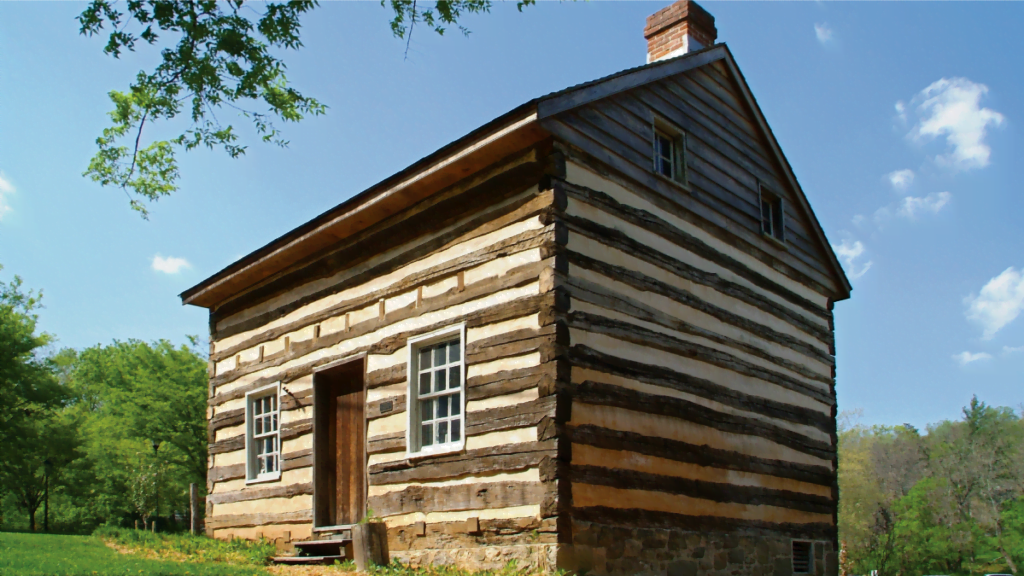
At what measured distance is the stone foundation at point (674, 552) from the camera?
8664 mm

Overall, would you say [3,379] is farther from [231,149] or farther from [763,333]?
[763,333]

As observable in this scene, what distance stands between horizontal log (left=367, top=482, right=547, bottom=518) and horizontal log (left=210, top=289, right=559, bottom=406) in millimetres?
1817

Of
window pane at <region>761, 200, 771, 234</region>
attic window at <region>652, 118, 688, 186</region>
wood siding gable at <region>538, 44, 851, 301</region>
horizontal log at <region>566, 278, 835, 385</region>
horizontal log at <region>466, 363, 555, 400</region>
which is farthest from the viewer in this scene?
window pane at <region>761, 200, 771, 234</region>

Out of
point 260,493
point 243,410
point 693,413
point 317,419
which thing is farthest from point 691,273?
point 243,410

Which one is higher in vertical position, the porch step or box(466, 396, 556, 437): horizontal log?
box(466, 396, 556, 437): horizontal log

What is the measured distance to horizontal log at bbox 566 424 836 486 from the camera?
9.02 meters

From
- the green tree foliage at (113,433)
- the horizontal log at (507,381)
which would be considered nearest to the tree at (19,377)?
the green tree foliage at (113,433)

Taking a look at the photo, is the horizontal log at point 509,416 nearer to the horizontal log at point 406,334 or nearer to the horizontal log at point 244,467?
the horizontal log at point 406,334

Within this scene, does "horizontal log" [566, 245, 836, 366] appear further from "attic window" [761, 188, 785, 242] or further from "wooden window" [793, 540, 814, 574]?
"wooden window" [793, 540, 814, 574]

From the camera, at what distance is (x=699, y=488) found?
10523 mm

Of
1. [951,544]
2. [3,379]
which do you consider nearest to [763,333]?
[3,379]

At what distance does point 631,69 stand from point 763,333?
14.8ft

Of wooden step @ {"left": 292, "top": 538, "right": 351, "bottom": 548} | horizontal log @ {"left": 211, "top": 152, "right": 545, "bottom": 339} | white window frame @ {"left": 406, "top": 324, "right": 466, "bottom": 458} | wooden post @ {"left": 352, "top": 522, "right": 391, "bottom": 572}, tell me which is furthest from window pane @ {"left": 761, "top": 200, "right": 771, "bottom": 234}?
wooden step @ {"left": 292, "top": 538, "right": 351, "bottom": 548}

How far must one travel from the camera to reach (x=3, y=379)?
33.3 m
